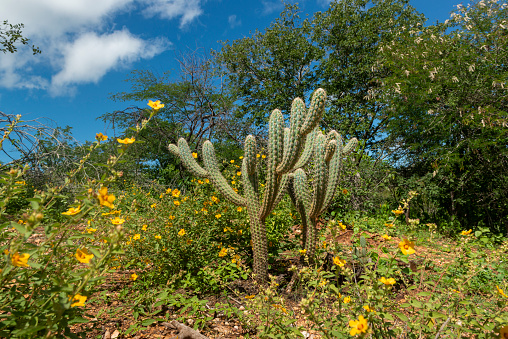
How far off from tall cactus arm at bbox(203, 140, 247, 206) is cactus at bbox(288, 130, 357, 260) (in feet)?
1.82

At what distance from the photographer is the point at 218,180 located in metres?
2.78

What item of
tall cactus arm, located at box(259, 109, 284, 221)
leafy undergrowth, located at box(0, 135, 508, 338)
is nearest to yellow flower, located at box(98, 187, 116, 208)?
leafy undergrowth, located at box(0, 135, 508, 338)

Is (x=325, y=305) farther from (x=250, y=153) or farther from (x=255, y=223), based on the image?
(x=250, y=153)

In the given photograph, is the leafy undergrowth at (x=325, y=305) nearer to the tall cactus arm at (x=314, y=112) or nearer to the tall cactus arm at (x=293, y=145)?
the tall cactus arm at (x=293, y=145)

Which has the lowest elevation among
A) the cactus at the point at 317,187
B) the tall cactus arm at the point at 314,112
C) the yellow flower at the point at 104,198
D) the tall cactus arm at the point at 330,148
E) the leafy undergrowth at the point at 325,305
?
the leafy undergrowth at the point at 325,305

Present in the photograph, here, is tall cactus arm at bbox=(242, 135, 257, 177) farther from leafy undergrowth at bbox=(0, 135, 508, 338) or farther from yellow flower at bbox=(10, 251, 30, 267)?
yellow flower at bbox=(10, 251, 30, 267)

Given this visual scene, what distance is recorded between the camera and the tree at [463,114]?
216 inches

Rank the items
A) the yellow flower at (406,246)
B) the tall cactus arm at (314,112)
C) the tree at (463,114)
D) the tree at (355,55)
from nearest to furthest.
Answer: the yellow flower at (406,246), the tall cactus arm at (314,112), the tree at (463,114), the tree at (355,55)

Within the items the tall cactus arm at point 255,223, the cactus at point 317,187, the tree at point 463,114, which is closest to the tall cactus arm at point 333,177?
the cactus at point 317,187

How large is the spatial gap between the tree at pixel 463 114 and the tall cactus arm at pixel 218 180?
15.9 ft

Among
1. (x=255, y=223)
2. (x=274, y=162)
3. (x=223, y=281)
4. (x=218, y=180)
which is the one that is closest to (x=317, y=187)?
(x=274, y=162)

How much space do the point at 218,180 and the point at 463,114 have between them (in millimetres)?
5557

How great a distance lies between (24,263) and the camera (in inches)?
34.2

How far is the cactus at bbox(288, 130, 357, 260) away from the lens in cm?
243
